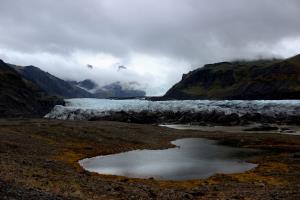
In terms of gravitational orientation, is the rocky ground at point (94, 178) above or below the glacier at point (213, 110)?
below

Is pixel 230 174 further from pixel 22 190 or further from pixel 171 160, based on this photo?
pixel 22 190

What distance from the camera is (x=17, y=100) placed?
482ft

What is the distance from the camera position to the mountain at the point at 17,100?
13138cm

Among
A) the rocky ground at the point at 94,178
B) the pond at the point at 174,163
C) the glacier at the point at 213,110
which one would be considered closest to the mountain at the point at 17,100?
the glacier at the point at 213,110

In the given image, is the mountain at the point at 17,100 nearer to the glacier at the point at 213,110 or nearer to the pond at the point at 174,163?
the glacier at the point at 213,110

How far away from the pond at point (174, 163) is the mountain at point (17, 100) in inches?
2844

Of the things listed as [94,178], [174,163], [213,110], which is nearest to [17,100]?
[213,110]

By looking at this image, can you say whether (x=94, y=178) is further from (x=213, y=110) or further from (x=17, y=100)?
(x=17, y=100)

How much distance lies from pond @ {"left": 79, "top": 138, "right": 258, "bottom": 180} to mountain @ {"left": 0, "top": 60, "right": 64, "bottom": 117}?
72242 millimetres

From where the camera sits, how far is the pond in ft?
143

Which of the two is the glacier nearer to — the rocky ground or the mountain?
the mountain

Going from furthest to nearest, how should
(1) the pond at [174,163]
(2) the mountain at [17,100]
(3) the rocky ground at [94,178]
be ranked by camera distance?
1. (2) the mountain at [17,100]
2. (1) the pond at [174,163]
3. (3) the rocky ground at [94,178]

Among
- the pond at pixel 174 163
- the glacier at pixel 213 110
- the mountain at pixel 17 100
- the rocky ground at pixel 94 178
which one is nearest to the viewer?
the rocky ground at pixel 94 178

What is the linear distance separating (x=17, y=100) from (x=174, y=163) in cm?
10707
